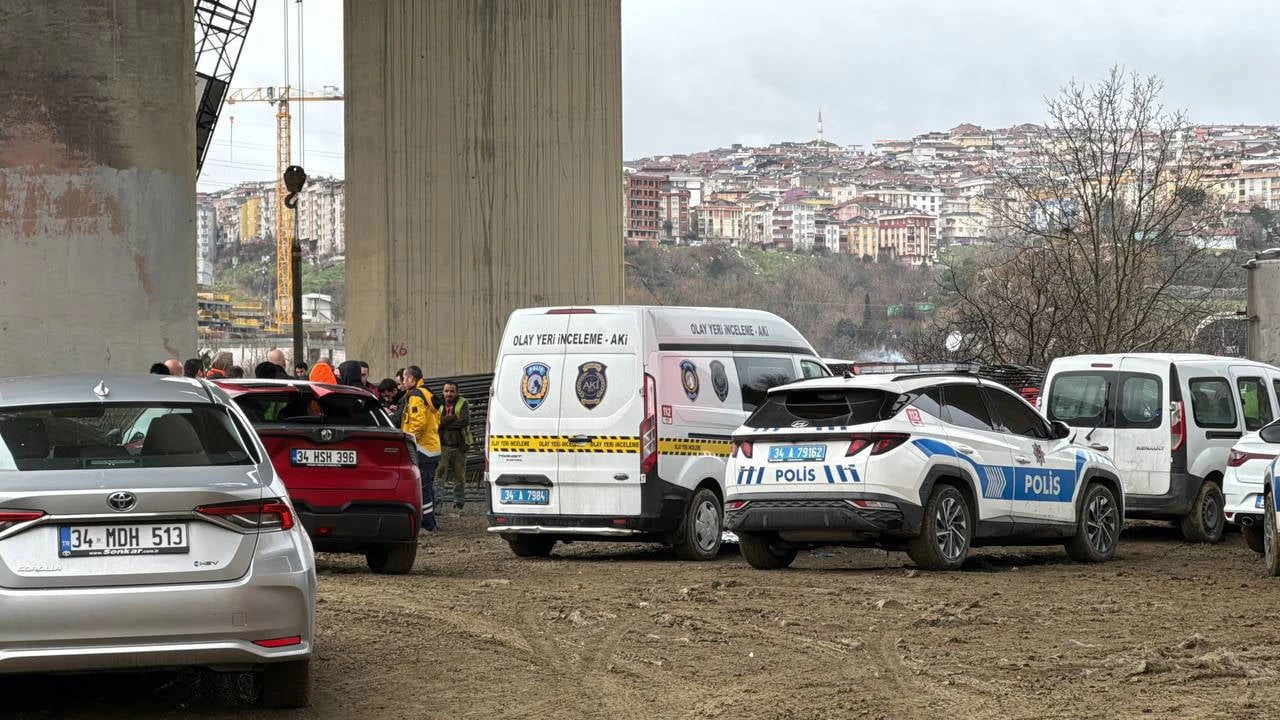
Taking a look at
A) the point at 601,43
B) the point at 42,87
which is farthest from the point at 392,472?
the point at 601,43

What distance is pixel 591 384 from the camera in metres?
15.8

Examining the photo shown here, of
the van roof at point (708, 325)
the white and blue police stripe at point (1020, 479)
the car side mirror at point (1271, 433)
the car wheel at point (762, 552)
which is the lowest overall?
the car wheel at point (762, 552)

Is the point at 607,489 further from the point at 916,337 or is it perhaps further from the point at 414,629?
the point at 916,337

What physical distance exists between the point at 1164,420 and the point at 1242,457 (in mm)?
3015

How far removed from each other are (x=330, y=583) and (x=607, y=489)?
320 centimetres

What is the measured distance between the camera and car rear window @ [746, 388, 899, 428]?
13.8m

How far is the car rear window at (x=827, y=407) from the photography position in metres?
13.8

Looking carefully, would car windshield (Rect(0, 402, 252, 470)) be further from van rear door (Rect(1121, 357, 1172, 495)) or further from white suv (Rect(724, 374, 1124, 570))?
van rear door (Rect(1121, 357, 1172, 495))

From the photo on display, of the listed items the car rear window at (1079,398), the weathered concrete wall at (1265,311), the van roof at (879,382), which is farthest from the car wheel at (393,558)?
→ the weathered concrete wall at (1265,311)

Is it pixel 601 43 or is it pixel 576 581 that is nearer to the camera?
pixel 576 581

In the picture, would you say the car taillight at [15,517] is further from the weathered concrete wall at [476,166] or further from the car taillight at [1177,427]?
the weathered concrete wall at [476,166]

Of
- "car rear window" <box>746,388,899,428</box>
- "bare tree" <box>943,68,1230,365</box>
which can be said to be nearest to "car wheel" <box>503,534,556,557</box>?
"car rear window" <box>746,388,899,428</box>

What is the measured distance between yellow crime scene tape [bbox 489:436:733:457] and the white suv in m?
1.42

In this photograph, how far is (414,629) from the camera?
10.5 meters
